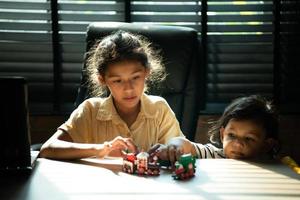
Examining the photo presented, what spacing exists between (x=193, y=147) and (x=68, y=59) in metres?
1.46

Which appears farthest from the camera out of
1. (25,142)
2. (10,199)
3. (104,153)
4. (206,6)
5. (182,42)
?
(206,6)

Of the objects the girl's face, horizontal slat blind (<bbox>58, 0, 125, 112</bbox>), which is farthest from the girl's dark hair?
horizontal slat blind (<bbox>58, 0, 125, 112</bbox>)

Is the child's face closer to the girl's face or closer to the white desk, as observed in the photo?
the white desk

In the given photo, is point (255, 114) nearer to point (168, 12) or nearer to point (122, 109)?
point (122, 109)

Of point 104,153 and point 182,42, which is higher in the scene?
point 182,42

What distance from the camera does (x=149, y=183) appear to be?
121 centimetres

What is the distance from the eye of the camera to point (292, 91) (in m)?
2.82

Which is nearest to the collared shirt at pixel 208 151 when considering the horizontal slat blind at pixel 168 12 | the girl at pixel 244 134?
the girl at pixel 244 134

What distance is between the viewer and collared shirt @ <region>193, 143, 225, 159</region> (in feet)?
5.22

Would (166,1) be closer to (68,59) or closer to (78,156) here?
(68,59)

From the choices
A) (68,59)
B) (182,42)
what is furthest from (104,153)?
(68,59)

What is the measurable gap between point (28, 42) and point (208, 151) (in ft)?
5.27

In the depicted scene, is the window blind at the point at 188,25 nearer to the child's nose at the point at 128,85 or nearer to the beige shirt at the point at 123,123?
the beige shirt at the point at 123,123

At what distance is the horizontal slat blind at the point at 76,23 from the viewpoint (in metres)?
2.79
